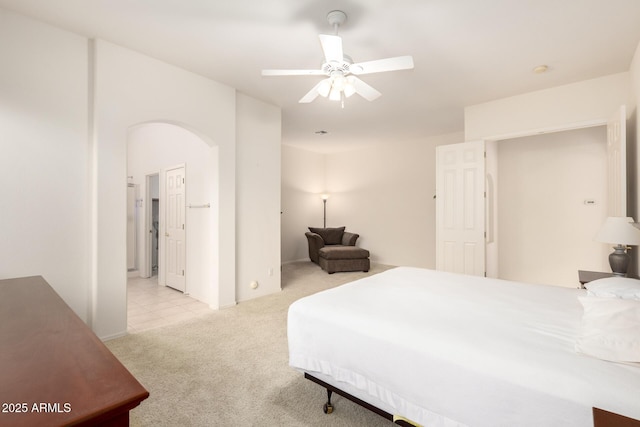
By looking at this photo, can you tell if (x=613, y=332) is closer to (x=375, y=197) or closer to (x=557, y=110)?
(x=557, y=110)

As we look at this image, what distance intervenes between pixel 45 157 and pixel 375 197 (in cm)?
576

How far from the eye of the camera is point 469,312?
1.75 metres

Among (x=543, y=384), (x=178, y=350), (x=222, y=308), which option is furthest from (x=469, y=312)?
(x=222, y=308)

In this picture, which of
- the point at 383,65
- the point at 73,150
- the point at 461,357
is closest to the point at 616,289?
the point at 461,357

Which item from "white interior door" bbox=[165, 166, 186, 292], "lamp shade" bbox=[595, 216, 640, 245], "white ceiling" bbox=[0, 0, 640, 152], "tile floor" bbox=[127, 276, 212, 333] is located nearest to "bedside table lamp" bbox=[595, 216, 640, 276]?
"lamp shade" bbox=[595, 216, 640, 245]

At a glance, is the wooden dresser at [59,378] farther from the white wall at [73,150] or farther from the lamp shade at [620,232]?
the lamp shade at [620,232]

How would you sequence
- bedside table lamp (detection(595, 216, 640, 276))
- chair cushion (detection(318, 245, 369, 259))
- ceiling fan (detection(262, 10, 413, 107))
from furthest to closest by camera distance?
chair cushion (detection(318, 245, 369, 259)) → bedside table lamp (detection(595, 216, 640, 276)) → ceiling fan (detection(262, 10, 413, 107))

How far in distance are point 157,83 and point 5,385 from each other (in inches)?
121

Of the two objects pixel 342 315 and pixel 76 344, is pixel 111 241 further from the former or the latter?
pixel 342 315

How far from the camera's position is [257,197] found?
166 inches

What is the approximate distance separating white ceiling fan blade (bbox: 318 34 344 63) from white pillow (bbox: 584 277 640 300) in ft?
7.28

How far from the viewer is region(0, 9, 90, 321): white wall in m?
A: 2.38

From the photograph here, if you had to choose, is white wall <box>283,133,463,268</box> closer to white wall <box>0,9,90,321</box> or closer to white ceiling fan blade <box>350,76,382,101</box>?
white ceiling fan blade <box>350,76,382,101</box>

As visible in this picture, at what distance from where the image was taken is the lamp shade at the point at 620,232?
2.47m
